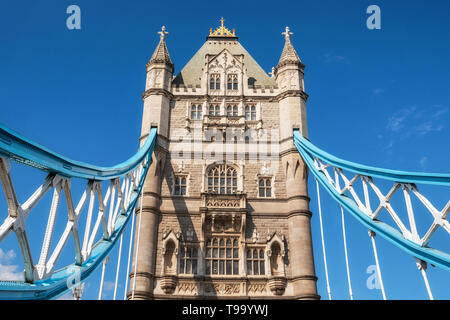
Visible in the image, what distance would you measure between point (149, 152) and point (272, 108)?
7.07 metres

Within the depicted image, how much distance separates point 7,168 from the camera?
5.72m

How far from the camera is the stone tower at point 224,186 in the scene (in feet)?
55.5

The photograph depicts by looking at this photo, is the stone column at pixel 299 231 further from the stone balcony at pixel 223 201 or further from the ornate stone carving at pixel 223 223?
the ornate stone carving at pixel 223 223

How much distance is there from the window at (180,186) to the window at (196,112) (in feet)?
11.6

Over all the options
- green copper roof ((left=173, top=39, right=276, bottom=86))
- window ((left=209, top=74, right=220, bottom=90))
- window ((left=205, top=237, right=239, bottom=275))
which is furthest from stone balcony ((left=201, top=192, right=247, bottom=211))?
green copper roof ((left=173, top=39, right=276, bottom=86))

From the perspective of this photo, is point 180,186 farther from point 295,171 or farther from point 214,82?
point 214,82

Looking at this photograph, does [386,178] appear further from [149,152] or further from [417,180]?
[149,152]

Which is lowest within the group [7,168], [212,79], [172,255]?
[7,168]

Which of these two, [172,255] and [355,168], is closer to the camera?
[355,168]

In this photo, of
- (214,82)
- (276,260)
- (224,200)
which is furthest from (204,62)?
(276,260)

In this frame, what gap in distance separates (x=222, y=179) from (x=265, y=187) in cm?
212

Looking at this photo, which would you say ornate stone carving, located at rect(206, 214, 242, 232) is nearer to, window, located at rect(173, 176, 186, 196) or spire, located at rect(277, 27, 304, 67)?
window, located at rect(173, 176, 186, 196)

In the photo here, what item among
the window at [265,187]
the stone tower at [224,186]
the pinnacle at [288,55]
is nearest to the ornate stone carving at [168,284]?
the stone tower at [224,186]
